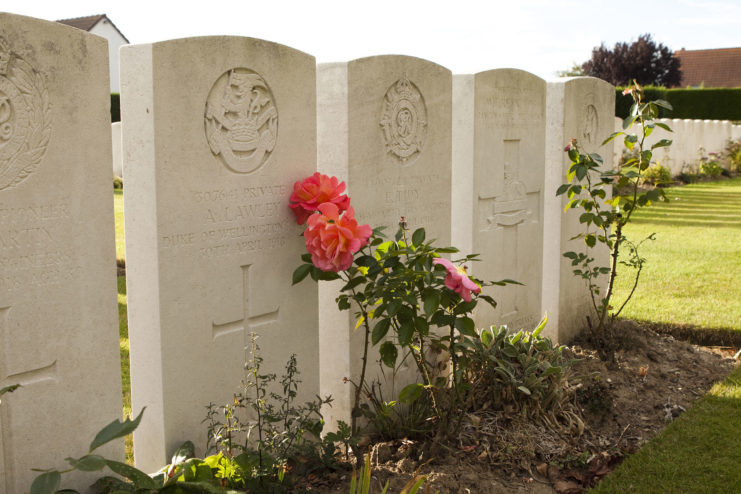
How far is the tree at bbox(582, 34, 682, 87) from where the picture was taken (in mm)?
40562

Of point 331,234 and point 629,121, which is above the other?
point 629,121

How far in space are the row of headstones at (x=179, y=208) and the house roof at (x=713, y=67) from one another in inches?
2294

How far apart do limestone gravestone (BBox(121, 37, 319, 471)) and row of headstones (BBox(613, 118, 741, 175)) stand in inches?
607

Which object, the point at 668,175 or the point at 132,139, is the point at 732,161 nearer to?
the point at 668,175

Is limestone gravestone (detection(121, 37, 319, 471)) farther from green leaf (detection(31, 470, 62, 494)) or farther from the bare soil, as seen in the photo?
green leaf (detection(31, 470, 62, 494))

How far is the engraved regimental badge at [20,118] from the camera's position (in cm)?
234

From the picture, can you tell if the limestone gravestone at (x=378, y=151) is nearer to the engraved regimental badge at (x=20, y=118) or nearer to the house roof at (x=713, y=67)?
the engraved regimental badge at (x=20, y=118)

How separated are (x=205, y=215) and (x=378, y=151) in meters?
1.07

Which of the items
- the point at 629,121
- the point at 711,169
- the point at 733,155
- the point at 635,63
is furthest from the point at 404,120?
the point at 635,63

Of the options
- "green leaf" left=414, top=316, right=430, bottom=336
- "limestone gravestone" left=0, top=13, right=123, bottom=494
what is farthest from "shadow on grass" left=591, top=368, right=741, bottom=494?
"limestone gravestone" left=0, top=13, right=123, bottom=494

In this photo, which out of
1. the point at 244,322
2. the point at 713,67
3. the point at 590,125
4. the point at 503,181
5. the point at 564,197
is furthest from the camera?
the point at 713,67

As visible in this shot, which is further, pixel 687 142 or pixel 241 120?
pixel 687 142

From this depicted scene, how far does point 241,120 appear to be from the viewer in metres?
3.04

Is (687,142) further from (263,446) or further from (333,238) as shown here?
(263,446)
